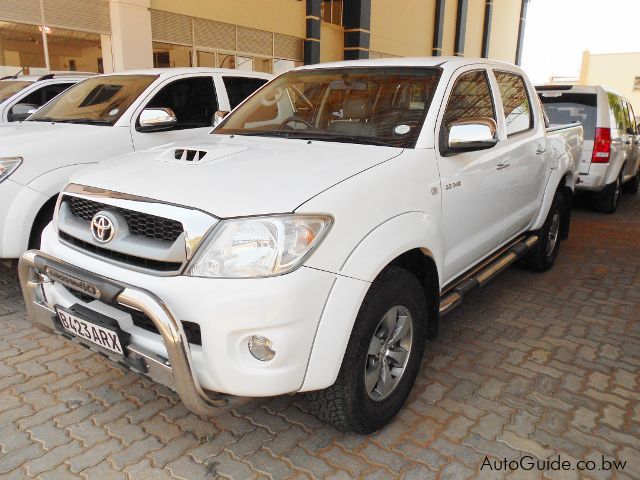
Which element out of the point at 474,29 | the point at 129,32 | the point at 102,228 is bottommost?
the point at 102,228

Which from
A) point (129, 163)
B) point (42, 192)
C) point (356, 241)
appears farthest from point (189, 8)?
point (356, 241)

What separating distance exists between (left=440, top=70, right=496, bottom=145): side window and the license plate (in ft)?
6.22

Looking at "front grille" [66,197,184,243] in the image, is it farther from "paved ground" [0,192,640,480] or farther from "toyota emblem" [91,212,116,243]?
"paved ground" [0,192,640,480]

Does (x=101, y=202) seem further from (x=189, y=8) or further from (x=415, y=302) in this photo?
(x=189, y=8)

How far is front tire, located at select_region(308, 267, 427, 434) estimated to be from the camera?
227cm

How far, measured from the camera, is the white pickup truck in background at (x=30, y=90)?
688cm

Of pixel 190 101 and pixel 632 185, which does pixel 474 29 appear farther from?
pixel 190 101

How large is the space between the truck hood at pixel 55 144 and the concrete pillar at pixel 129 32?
873 centimetres

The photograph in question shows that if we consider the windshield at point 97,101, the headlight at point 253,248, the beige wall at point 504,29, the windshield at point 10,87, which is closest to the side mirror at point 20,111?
the windshield at point 10,87

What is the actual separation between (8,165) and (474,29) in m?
28.5

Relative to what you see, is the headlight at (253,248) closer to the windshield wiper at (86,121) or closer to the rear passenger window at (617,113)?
the windshield wiper at (86,121)

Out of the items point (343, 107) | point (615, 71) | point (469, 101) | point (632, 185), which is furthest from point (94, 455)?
point (615, 71)

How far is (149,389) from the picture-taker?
2.96 m

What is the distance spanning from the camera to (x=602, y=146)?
7.08 metres
